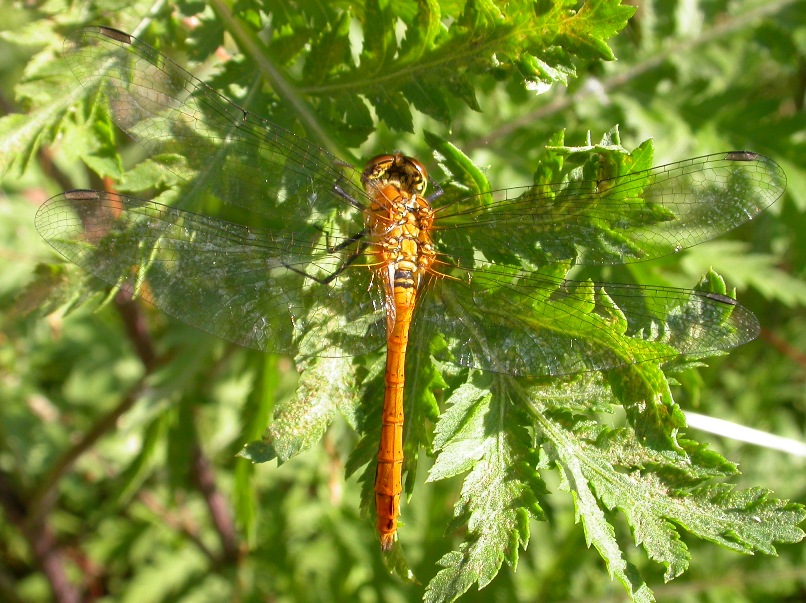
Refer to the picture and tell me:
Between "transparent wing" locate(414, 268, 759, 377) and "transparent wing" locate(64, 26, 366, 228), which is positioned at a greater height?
"transparent wing" locate(64, 26, 366, 228)

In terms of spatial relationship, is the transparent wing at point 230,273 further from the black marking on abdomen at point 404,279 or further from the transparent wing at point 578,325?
the transparent wing at point 578,325

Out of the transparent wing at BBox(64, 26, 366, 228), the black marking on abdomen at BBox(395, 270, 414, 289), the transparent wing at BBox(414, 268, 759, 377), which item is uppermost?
the transparent wing at BBox(64, 26, 366, 228)

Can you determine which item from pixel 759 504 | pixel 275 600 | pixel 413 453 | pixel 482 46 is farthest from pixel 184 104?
pixel 275 600

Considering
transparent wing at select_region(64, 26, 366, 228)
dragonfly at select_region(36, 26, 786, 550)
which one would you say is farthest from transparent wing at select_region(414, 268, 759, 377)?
transparent wing at select_region(64, 26, 366, 228)

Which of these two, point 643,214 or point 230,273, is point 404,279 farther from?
point 643,214

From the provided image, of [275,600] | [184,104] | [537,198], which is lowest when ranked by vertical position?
[275,600]

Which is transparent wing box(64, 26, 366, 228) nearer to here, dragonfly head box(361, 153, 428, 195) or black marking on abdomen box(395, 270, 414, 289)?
dragonfly head box(361, 153, 428, 195)

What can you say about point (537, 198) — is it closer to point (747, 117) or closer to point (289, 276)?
point (289, 276)
